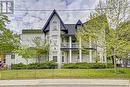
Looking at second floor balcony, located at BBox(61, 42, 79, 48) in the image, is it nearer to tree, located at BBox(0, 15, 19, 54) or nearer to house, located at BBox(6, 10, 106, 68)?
house, located at BBox(6, 10, 106, 68)

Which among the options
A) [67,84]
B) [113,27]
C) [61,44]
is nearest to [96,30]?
[113,27]

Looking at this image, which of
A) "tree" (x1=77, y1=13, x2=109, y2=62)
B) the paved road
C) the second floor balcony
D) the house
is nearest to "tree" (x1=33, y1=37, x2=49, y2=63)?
the house

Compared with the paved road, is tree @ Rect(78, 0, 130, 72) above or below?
above

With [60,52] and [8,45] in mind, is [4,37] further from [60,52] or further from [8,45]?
[60,52]

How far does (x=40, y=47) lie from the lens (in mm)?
59750

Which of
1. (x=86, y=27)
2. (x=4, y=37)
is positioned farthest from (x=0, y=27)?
(x=86, y=27)

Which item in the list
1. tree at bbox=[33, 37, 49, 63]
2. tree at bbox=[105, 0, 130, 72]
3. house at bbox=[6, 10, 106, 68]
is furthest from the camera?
house at bbox=[6, 10, 106, 68]

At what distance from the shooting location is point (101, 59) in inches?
2271

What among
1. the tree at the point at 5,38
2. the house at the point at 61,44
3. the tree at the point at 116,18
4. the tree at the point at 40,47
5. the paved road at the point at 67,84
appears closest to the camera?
the paved road at the point at 67,84

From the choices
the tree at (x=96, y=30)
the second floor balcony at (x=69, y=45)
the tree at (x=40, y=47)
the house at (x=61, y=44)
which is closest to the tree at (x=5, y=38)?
the tree at (x=96, y=30)

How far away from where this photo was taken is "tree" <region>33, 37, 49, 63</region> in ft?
197

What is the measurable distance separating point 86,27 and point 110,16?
353cm

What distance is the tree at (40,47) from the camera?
60031mm

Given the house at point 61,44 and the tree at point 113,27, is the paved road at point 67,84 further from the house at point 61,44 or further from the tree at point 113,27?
the house at point 61,44
